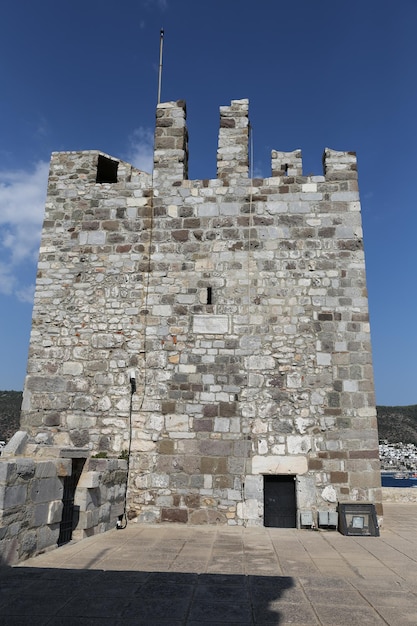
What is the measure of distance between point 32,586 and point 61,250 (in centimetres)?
543

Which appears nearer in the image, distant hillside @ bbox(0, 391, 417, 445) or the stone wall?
the stone wall

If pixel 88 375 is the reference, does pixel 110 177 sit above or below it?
above

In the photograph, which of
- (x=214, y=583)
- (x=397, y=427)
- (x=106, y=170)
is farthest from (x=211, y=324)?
(x=397, y=427)

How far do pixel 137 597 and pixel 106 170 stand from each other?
7.16 metres

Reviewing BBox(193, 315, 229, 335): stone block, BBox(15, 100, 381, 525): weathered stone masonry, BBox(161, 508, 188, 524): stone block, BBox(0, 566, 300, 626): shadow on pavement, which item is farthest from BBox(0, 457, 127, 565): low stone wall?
BBox(193, 315, 229, 335): stone block

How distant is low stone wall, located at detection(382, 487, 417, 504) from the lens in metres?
9.76

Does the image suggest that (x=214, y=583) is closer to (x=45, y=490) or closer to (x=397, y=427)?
(x=45, y=490)

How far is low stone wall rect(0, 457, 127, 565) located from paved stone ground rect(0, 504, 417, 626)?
0.16m

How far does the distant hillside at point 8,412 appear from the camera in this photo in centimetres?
3000

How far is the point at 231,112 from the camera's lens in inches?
311

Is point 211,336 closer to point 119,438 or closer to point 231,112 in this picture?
point 119,438

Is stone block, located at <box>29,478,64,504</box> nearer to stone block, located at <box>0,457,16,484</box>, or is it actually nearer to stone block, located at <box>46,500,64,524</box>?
stone block, located at <box>46,500,64,524</box>

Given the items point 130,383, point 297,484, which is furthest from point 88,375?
point 297,484

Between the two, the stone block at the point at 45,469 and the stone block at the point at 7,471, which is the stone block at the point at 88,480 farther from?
the stone block at the point at 7,471
